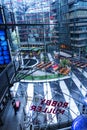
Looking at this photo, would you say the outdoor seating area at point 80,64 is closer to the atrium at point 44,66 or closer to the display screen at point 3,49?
the atrium at point 44,66

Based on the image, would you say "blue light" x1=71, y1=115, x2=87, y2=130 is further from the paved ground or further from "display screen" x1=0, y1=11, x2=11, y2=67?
"display screen" x1=0, y1=11, x2=11, y2=67

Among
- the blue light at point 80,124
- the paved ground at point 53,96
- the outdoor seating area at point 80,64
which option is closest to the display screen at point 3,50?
the paved ground at point 53,96

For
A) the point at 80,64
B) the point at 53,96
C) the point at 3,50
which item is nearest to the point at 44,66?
the point at 80,64

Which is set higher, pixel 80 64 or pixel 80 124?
pixel 80 124

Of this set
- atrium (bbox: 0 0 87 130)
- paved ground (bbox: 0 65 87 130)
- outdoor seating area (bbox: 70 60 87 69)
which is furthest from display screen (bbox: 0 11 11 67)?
outdoor seating area (bbox: 70 60 87 69)

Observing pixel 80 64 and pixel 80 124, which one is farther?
pixel 80 64

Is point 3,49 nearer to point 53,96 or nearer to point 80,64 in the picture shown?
point 53,96

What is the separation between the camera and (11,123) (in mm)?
3465

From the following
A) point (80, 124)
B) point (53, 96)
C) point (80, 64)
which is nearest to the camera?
point (80, 124)

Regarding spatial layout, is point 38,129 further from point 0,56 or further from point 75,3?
point 75,3

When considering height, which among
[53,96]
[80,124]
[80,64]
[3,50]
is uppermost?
[3,50]

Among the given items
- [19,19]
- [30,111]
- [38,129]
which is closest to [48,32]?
[19,19]

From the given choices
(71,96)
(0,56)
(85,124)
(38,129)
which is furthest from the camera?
(71,96)

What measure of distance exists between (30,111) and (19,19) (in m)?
5.09
